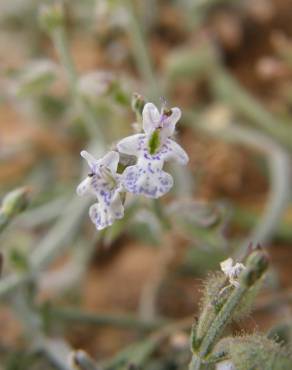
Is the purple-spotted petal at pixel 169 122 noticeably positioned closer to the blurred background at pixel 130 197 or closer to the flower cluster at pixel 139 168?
the flower cluster at pixel 139 168

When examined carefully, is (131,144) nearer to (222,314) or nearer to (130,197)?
(222,314)

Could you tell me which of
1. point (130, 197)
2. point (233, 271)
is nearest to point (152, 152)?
point (233, 271)

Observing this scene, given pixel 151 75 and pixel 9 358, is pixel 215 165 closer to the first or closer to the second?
pixel 151 75

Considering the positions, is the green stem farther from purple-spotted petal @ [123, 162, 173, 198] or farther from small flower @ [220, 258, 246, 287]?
purple-spotted petal @ [123, 162, 173, 198]

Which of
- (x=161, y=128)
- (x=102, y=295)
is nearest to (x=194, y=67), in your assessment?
(x=102, y=295)

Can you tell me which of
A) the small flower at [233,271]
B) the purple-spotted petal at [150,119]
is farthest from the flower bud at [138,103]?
the small flower at [233,271]

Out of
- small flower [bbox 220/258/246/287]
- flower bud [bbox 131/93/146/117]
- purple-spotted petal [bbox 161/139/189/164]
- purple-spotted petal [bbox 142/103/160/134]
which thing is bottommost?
small flower [bbox 220/258/246/287]

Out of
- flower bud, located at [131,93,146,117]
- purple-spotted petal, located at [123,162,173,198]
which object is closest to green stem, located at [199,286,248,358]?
purple-spotted petal, located at [123,162,173,198]
